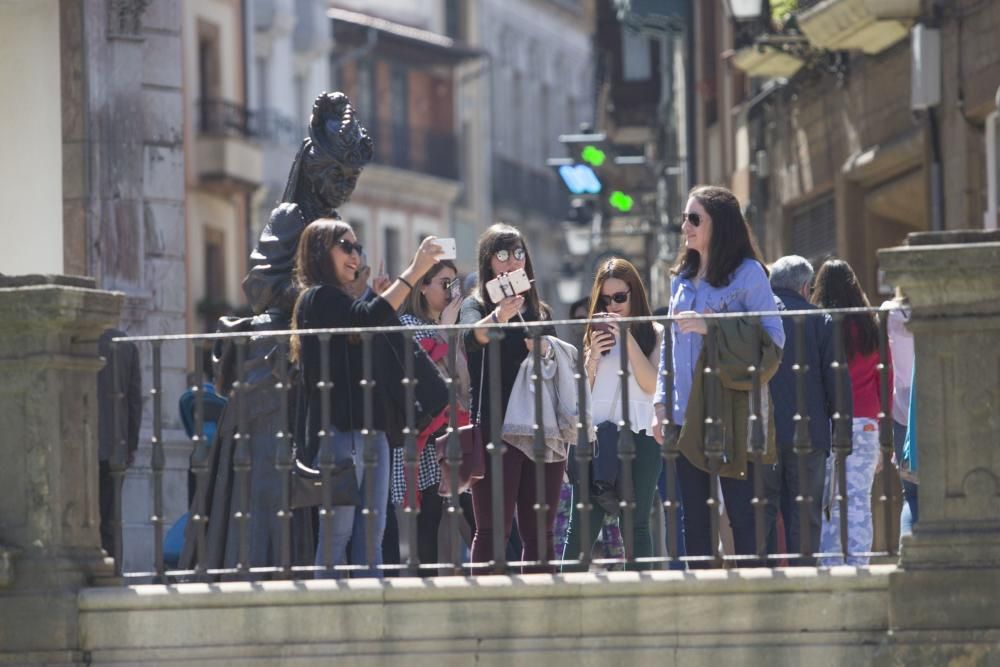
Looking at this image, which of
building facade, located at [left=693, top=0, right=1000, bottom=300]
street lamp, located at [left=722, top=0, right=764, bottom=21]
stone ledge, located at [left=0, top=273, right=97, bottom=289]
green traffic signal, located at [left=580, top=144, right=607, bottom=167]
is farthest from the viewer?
green traffic signal, located at [left=580, top=144, right=607, bottom=167]

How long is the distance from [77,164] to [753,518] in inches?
260

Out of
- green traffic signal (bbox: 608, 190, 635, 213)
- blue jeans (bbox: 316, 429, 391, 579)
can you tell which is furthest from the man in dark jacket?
green traffic signal (bbox: 608, 190, 635, 213)

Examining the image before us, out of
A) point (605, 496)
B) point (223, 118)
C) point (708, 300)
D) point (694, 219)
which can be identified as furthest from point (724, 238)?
point (223, 118)

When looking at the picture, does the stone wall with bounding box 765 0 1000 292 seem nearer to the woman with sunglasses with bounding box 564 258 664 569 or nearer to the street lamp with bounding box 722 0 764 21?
the street lamp with bounding box 722 0 764 21

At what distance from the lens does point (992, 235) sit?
381 inches

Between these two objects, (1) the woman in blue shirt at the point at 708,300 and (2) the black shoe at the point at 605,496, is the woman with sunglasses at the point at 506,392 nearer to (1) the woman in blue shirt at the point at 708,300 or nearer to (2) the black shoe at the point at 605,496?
(2) the black shoe at the point at 605,496

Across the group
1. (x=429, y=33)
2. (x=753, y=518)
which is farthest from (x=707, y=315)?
(x=429, y=33)

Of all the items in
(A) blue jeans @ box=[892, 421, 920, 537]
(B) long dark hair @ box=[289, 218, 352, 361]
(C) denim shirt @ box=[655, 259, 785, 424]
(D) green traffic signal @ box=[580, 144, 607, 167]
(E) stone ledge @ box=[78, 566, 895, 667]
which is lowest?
(E) stone ledge @ box=[78, 566, 895, 667]

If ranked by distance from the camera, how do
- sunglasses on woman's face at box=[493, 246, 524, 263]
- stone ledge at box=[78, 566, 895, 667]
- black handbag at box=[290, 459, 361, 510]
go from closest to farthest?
stone ledge at box=[78, 566, 895, 667]
black handbag at box=[290, 459, 361, 510]
sunglasses on woman's face at box=[493, 246, 524, 263]

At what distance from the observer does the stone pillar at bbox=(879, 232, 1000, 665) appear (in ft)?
31.4

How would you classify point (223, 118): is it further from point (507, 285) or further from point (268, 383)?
point (268, 383)

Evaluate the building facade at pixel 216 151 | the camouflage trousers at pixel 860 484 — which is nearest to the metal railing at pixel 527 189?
the building facade at pixel 216 151

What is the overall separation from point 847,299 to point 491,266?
175cm

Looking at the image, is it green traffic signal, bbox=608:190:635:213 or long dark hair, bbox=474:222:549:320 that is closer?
long dark hair, bbox=474:222:549:320
